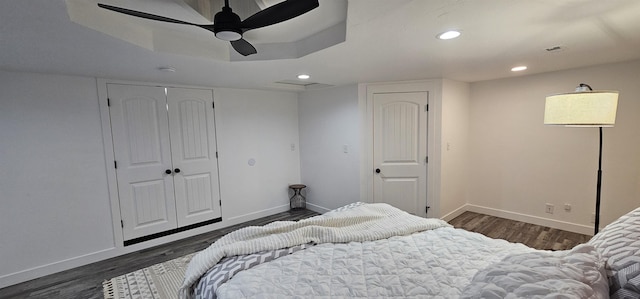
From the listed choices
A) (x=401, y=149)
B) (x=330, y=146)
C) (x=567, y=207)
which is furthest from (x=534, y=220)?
(x=330, y=146)

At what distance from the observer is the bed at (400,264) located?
3.28 ft

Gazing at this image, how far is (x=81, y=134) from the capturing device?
287cm

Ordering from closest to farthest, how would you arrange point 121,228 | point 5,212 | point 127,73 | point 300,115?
point 5,212 → point 127,73 → point 121,228 → point 300,115

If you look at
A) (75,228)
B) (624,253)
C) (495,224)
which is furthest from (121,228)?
(495,224)

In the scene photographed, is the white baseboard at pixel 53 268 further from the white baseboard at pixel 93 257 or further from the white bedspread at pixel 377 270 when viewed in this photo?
the white bedspread at pixel 377 270

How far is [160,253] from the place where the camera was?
312 centimetres

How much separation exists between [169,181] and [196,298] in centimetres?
235

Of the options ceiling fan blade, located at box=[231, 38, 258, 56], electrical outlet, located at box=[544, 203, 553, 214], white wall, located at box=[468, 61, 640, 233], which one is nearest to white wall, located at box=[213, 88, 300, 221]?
ceiling fan blade, located at box=[231, 38, 258, 56]

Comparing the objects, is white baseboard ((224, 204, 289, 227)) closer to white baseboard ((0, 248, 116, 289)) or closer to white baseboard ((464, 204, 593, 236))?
white baseboard ((0, 248, 116, 289))

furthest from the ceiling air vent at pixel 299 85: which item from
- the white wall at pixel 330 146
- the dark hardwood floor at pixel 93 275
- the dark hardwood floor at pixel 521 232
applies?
the dark hardwood floor at pixel 521 232

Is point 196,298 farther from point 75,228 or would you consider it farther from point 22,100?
point 22,100

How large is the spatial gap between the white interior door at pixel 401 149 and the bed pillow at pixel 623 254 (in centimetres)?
239

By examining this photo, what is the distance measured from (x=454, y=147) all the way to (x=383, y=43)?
8.14 feet

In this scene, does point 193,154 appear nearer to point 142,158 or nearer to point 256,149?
point 142,158
